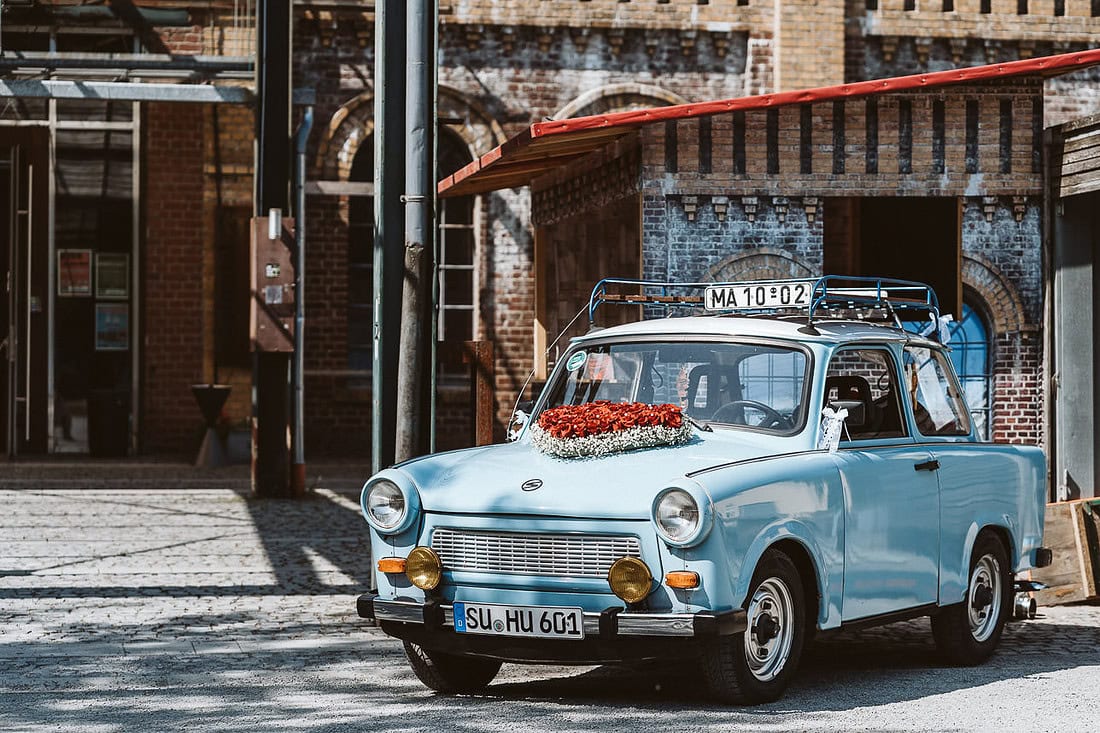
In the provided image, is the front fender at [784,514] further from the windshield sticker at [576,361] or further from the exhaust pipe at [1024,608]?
the exhaust pipe at [1024,608]

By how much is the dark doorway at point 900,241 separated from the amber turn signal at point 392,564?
784 cm

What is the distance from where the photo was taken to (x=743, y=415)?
8078 mm

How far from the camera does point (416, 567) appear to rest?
24.3 ft

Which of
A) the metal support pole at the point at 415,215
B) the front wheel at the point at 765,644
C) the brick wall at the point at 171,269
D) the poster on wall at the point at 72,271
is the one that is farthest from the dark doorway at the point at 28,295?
the front wheel at the point at 765,644

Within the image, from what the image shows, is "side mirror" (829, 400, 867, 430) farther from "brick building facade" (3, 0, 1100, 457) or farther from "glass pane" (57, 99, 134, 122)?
"glass pane" (57, 99, 134, 122)

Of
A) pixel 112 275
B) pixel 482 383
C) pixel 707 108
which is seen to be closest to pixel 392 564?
pixel 482 383

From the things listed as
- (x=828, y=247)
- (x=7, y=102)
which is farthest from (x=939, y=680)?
(x=7, y=102)

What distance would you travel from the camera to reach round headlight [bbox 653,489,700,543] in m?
6.90

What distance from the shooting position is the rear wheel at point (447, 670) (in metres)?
7.73

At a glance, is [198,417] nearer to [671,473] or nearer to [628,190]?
[628,190]

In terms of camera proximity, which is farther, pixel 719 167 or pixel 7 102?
pixel 7 102

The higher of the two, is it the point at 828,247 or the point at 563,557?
the point at 828,247

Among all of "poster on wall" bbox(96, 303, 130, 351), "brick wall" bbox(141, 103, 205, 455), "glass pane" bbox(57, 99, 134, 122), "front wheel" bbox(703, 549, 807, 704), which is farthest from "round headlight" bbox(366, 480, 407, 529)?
"glass pane" bbox(57, 99, 134, 122)

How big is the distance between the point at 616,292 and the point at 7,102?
9386 millimetres
